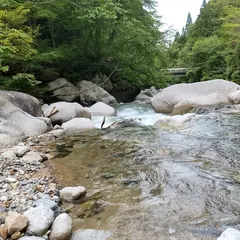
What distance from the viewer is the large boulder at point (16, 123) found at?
6.51 m

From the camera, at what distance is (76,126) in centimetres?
801

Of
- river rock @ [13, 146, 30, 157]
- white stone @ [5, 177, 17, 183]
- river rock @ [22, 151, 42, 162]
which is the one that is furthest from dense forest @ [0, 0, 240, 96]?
white stone @ [5, 177, 17, 183]

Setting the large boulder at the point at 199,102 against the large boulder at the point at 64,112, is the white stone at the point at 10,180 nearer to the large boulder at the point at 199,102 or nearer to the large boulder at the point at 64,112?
the large boulder at the point at 64,112

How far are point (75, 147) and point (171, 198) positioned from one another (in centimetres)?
307

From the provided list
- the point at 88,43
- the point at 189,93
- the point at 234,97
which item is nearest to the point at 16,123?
the point at 189,93

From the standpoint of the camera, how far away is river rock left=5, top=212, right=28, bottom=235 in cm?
265

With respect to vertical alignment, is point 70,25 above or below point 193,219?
above

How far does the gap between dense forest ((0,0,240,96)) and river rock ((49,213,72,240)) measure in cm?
651

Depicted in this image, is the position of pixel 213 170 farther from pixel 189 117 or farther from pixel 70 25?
pixel 70 25

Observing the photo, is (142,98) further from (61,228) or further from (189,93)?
(61,228)

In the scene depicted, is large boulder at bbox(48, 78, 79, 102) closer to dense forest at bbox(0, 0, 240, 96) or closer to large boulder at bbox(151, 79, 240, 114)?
dense forest at bbox(0, 0, 240, 96)

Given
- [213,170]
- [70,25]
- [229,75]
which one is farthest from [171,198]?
[229,75]

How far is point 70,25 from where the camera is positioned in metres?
13.8

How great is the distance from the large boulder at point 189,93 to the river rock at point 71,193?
8.12m
